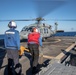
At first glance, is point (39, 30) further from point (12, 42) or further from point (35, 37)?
point (12, 42)

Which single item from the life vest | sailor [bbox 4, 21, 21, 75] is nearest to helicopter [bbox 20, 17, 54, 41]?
the life vest

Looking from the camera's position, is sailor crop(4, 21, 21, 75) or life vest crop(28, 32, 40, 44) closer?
sailor crop(4, 21, 21, 75)

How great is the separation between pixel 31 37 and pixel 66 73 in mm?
3679

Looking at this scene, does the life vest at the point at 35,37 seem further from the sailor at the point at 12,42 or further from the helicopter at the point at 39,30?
the helicopter at the point at 39,30

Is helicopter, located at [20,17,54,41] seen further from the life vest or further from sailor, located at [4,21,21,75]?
sailor, located at [4,21,21,75]

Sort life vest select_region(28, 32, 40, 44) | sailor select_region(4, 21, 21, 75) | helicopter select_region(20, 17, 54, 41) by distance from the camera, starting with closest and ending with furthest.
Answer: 1. sailor select_region(4, 21, 21, 75)
2. life vest select_region(28, 32, 40, 44)
3. helicopter select_region(20, 17, 54, 41)

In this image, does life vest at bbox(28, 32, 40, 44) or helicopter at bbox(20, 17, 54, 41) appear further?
helicopter at bbox(20, 17, 54, 41)

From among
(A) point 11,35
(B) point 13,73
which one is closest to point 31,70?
(B) point 13,73

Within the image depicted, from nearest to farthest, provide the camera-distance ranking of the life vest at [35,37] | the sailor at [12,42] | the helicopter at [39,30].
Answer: the sailor at [12,42], the life vest at [35,37], the helicopter at [39,30]

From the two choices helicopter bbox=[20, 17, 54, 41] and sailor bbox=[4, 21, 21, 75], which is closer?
sailor bbox=[4, 21, 21, 75]

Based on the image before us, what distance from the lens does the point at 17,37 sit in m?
5.91

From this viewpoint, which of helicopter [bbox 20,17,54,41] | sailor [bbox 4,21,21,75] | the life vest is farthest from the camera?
helicopter [bbox 20,17,54,41]

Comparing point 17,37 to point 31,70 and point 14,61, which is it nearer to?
point 14,61

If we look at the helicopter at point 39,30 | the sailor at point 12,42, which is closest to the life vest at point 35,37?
the sailor at point 12,42
